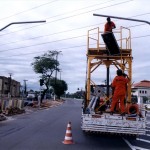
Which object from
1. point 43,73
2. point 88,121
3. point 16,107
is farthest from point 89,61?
point 43,73

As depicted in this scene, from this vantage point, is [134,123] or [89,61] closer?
[134,123]

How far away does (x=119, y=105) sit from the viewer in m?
13.1

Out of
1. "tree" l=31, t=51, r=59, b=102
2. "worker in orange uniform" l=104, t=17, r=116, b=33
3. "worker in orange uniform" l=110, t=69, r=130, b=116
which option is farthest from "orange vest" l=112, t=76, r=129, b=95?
"tree" l=31, t=51, r=59, b=102

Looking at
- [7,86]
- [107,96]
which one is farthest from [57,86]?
[107,96]

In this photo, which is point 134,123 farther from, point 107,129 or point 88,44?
point 88,44

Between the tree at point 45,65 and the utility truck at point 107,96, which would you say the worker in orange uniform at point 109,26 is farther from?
the tree at point 45,65

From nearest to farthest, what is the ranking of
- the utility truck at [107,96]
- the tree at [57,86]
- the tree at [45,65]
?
the utility truck at [107,96]
the tree at [45,65]
the tree at [57,86]

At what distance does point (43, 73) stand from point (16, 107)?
35.9 m

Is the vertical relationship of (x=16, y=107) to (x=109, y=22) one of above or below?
below

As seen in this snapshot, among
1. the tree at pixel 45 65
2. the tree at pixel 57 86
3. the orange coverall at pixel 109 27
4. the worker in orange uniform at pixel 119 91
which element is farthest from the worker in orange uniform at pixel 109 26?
the tree at pixel 57 86

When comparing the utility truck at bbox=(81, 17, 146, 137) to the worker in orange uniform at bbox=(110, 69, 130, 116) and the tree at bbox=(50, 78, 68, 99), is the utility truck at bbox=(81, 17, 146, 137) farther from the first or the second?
the tree at bbox=(50, 78, 68, 99)

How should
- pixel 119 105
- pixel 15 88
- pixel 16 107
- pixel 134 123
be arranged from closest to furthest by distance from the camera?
pixel 134 123, pixel 119 105, pixel 16 107, pixel 15 88

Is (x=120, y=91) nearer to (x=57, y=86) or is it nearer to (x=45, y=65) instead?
(x=45, y=65)

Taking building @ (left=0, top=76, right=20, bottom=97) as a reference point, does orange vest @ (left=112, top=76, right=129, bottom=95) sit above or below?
below
